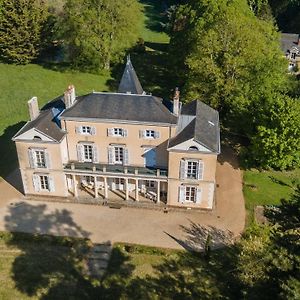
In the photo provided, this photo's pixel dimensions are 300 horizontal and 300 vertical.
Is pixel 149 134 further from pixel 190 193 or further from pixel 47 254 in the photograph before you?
pixel 47 254

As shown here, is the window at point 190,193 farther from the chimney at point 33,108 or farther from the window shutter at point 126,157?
the chimney at point 33,108

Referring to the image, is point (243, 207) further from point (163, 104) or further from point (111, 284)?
point (111, 284)

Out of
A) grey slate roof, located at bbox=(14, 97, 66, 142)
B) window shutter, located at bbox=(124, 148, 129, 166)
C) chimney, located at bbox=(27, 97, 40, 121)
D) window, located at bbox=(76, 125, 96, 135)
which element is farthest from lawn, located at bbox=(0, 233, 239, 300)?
chimney, located at bbox=(27, 97, 40, 121)

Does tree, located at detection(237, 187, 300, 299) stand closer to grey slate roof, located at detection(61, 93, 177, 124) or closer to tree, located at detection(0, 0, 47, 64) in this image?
grey slate roof, located at detection(61, 93, 177, 124)

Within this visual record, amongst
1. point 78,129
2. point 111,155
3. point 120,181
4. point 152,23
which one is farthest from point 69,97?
point 152,23

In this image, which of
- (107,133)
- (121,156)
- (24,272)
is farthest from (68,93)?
(24,272)

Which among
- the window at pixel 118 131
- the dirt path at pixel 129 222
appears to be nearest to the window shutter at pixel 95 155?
the window at pixel 118 131
